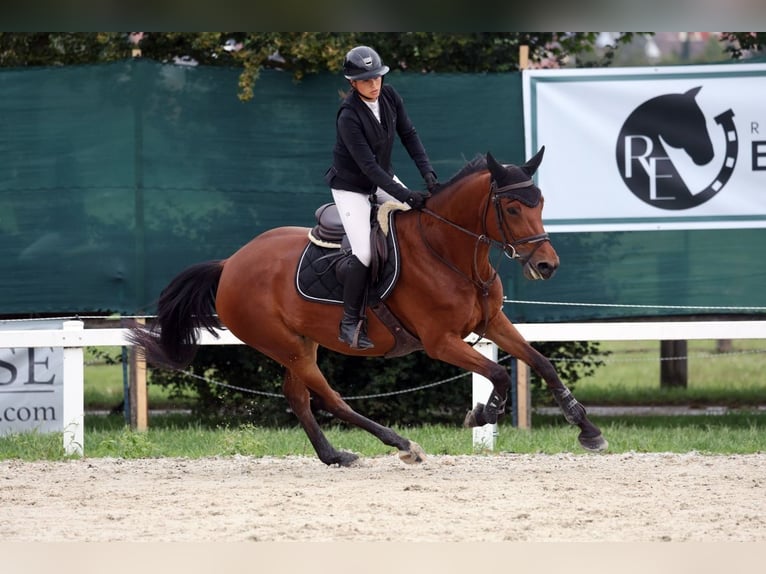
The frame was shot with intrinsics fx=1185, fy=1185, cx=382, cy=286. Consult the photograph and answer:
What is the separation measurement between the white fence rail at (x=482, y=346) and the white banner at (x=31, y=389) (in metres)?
0.73

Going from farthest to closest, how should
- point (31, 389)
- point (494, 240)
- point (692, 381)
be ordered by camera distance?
1. point (692, 381)
2. point (31, 389)
3. point (494, 240)

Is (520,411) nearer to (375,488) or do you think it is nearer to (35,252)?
(375,488)

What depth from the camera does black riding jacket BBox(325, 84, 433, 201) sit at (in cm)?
751

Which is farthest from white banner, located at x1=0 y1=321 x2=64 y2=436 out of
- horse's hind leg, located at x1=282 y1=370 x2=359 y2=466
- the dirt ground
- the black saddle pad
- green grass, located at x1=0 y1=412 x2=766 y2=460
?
the black saddle pad

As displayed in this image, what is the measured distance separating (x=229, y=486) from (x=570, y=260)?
13.6 feet

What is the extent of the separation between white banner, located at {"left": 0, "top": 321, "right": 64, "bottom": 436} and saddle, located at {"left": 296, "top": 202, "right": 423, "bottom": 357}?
122 inches

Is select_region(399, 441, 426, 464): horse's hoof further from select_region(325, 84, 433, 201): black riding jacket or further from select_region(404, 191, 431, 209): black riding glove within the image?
select_region(325, 84, 433, 201): black riding jacket

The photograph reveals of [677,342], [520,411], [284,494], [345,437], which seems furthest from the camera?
[677,342]

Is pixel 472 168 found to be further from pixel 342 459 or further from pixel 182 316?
pixel 182 316

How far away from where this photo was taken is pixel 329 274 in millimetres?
7930

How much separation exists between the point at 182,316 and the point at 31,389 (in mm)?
2185

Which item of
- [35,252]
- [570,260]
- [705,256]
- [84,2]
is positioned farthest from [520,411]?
[84,2]

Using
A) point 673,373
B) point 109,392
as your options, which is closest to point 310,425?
point 109,392

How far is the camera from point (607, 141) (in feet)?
33.2
